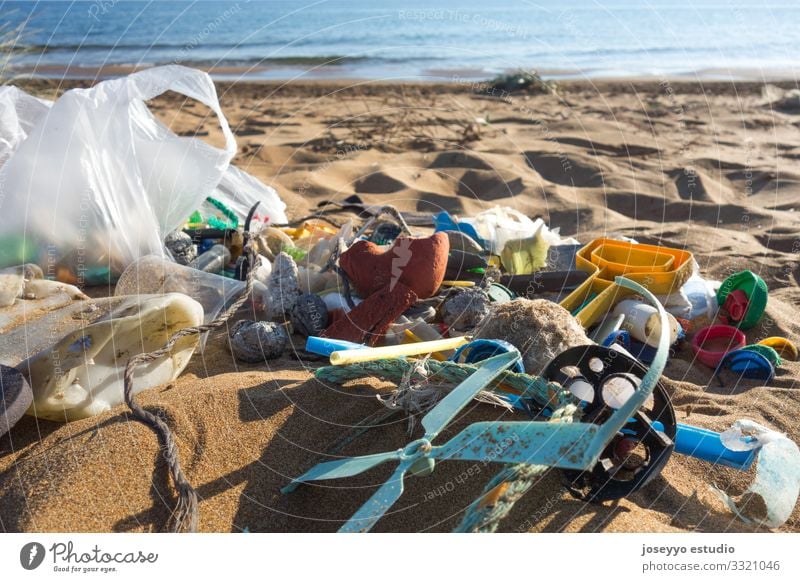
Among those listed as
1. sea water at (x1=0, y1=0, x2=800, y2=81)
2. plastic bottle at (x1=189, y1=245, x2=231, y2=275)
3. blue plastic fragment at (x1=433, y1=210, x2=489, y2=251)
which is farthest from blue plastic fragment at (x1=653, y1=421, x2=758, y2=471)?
sea water at (x1=0, y1=0, x2=800, y2=81)

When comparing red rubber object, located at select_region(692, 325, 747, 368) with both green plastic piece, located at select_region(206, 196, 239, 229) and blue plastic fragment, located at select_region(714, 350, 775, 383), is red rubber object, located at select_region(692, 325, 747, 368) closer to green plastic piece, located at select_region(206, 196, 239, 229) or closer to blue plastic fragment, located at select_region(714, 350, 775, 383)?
blue plastic fragment, located at select_region(714, 350, 775, 383)

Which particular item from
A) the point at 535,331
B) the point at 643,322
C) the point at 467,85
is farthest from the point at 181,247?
the point at 467,85

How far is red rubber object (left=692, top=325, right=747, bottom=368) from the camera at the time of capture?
9.78 feet

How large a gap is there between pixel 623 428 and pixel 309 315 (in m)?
1.49

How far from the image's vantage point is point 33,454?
6.56 ft

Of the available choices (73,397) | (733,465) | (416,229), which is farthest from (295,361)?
(416,229)

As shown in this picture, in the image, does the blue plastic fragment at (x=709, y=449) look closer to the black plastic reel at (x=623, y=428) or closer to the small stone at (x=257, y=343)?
the black plastic reel at (x=623, y=428)

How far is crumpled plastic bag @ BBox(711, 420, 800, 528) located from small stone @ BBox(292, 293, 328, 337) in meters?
1.56

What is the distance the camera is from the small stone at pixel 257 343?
2742mm

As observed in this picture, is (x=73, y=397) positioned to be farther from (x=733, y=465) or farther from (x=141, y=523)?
(x=733, y=465)

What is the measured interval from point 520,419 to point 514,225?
6.52 feet

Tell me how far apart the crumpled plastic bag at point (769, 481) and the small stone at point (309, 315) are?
5.12 ft

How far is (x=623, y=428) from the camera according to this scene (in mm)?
1821

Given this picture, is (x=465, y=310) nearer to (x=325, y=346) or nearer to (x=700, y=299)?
(x=325, y=346)
